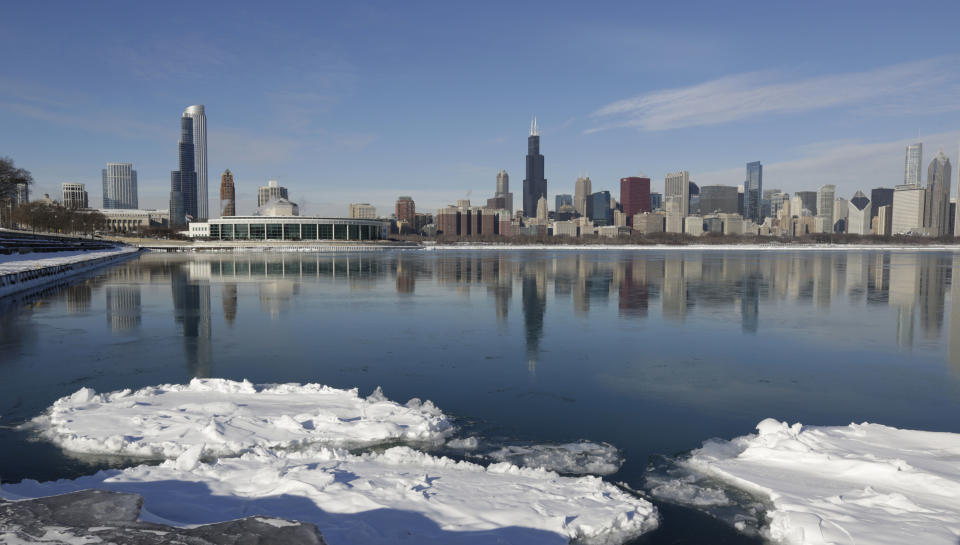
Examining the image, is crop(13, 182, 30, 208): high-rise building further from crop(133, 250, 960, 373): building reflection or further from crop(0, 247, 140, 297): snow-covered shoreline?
crop(133, 250, 960, 373): building reflection

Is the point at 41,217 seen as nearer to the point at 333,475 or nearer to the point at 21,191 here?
the point at 21,191

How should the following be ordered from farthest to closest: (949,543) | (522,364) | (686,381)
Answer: (522,364)
(686,381)
(949,543)

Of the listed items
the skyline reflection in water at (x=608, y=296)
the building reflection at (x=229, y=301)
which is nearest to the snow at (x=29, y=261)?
the skyline reflection in water at (x=608, y=296)

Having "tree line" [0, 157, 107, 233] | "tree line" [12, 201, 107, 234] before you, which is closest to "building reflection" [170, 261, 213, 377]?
"tree line" [0, 157, 107, 233]

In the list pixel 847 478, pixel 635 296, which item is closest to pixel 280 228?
pixel 635 296

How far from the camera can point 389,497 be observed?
704 cm

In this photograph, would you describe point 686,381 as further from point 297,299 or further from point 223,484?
point 297,299

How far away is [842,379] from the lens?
→ 13289 mm

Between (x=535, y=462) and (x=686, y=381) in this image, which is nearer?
(x=535, y=462)

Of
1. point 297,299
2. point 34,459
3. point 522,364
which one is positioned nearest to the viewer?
point 34,459

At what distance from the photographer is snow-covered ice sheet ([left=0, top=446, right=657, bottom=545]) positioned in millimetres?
6334

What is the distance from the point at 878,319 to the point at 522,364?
51.8ft

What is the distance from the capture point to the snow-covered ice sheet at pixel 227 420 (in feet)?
29.6

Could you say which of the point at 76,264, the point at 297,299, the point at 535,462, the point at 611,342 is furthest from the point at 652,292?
the point at 76,264
